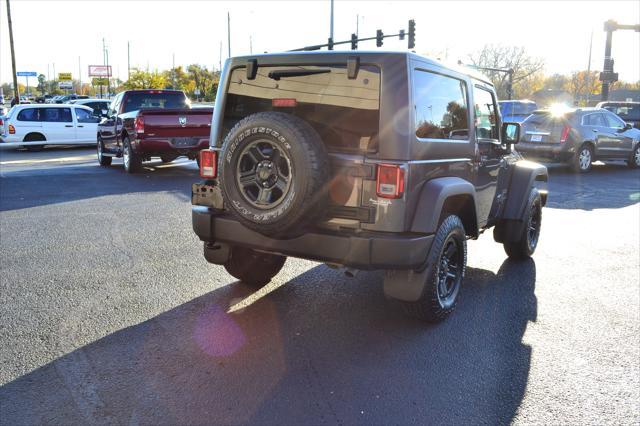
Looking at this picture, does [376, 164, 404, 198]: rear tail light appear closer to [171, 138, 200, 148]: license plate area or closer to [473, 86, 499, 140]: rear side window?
[473, 86, 499, 140]: rear side window

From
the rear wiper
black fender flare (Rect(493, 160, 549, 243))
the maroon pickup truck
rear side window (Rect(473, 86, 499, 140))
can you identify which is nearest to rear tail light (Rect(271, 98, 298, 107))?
the rear wiper

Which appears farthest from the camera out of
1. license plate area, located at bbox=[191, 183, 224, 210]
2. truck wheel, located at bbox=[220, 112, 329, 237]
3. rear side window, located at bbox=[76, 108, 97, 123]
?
rear side window, located at bbox=[76, 108, 97, 123]

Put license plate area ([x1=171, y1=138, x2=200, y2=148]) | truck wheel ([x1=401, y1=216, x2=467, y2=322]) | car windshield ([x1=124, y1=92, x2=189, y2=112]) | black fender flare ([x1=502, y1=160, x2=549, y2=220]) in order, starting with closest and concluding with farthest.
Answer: truck wheel ([x1=401, y1=216, x2=467, y2=322]) → black fender flare ([x1=502, y1=160, x2=549, y2=220]) → license plate area ([x1=171, y1=138, x2=200, y2=148]) → car windshield ([x1=124, y1=92, x2=189, y2=112])

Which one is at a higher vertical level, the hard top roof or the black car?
the hard top roof

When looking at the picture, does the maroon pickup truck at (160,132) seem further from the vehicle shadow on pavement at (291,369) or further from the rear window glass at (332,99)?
the rear window glass at (332,99)

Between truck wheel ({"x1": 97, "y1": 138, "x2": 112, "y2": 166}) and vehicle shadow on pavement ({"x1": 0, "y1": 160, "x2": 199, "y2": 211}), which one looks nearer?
vehicle shadow on pavement ({"x1": 0, "y1": 160, "x2": 199, "y2": 211})

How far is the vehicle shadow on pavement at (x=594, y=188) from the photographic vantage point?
10305 millimetres

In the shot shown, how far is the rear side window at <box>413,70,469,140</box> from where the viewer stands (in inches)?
Answer: 154

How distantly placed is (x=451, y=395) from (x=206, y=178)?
245 cm

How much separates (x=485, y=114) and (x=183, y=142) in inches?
345

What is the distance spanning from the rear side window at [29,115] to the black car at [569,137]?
15887 millimetres

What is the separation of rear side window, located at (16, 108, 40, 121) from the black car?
15.9 meters

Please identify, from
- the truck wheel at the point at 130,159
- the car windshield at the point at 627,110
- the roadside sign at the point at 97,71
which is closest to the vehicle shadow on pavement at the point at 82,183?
the truck wheel at the point at 130,159

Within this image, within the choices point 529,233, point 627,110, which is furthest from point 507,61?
point 529,233
